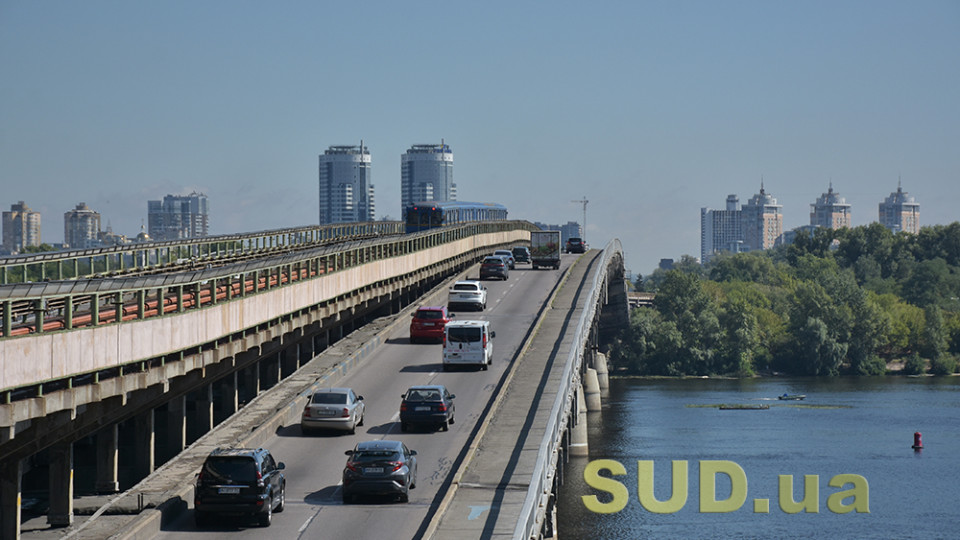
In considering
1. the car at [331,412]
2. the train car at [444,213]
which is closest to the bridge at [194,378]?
the car at [331,412]

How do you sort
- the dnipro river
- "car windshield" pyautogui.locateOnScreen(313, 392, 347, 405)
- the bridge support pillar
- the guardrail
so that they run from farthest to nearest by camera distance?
the bridge support pillar, the dnipro river, "car windshield" pyautogui.locateOnScreen(313, 392, 347, 405), the guardrail

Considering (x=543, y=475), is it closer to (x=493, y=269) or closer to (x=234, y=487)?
(x=234, y=487)

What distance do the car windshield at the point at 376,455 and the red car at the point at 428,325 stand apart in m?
29.3

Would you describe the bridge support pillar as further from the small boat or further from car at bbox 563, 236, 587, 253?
car at bbox 563, 236, 587, 253

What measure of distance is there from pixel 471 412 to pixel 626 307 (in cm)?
12759

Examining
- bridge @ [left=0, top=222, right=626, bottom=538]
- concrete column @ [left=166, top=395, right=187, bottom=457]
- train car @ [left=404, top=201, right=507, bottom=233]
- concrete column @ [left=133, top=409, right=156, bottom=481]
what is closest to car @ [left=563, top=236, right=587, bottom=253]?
train car @ [left=404, top=201, right=507, bottom=233]

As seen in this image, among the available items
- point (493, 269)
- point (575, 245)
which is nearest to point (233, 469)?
point (493, 269)

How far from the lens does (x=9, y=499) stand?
97.2 ft

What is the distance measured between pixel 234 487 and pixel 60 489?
6231 mm

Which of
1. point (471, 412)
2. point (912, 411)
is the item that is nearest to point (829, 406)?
point (912, 411)

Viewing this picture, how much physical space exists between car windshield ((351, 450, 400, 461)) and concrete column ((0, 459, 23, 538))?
25.3ft

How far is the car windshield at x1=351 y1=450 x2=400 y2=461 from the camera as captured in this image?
31.1m

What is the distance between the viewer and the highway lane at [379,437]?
94.4ft

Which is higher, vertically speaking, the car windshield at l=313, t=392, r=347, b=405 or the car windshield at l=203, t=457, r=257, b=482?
the car windshield at l=313, t=392, r=347, b=405
